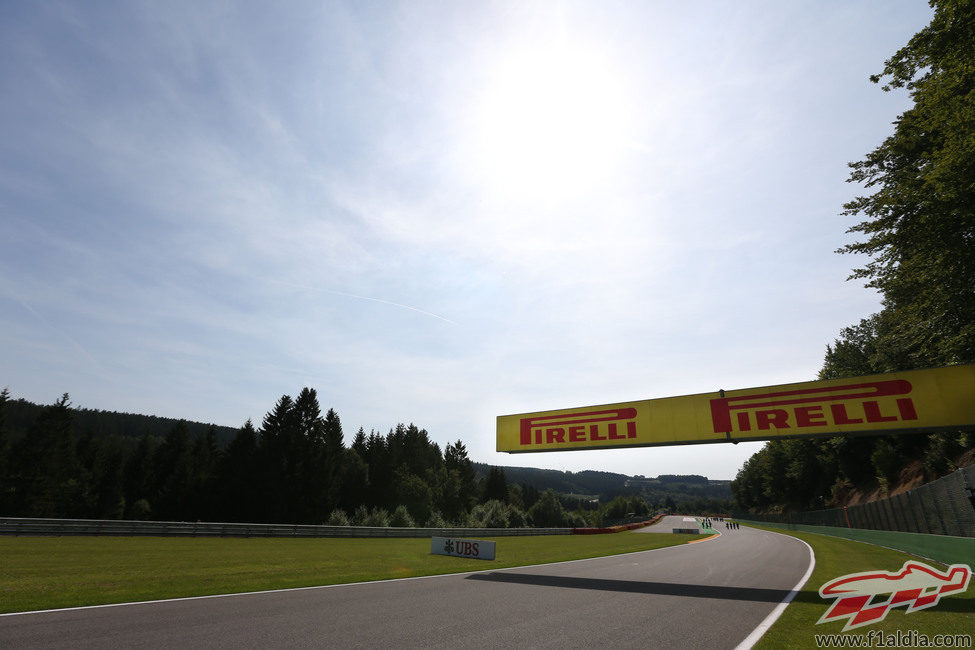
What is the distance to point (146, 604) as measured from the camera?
841cm

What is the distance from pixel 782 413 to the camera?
14773 mm

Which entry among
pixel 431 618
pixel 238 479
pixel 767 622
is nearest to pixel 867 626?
pixel 767 622

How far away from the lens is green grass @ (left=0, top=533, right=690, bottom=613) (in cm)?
934

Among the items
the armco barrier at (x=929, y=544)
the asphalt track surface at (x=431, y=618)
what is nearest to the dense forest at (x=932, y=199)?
the armco barrier at (x=929, y=544)

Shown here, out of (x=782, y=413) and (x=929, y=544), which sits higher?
(x=782, y=413)

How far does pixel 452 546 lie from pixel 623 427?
9903mm

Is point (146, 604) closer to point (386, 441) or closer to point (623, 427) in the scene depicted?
point (623, 427)

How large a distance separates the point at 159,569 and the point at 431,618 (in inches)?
408

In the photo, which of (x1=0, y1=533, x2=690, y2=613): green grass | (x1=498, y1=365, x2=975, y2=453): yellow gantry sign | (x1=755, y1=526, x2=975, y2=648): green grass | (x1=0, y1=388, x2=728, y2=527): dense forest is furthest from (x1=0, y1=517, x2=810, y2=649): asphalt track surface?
(x1=0, y1=388, x2=728, y2=527): dense forest

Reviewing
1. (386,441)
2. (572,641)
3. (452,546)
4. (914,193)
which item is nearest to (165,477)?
(386,441)

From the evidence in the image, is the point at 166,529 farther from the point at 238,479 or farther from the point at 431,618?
the point at 238,479

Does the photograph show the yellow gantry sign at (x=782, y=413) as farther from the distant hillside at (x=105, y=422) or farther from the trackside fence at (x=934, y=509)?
the distant hillside at (x=105, y=422)

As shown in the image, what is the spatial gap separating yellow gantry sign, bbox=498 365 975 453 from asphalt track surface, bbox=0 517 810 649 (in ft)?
16.3

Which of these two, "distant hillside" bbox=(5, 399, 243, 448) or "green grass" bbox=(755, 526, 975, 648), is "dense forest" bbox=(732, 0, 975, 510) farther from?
"distant hillside" bbox=(5, 399, 243, 448)
